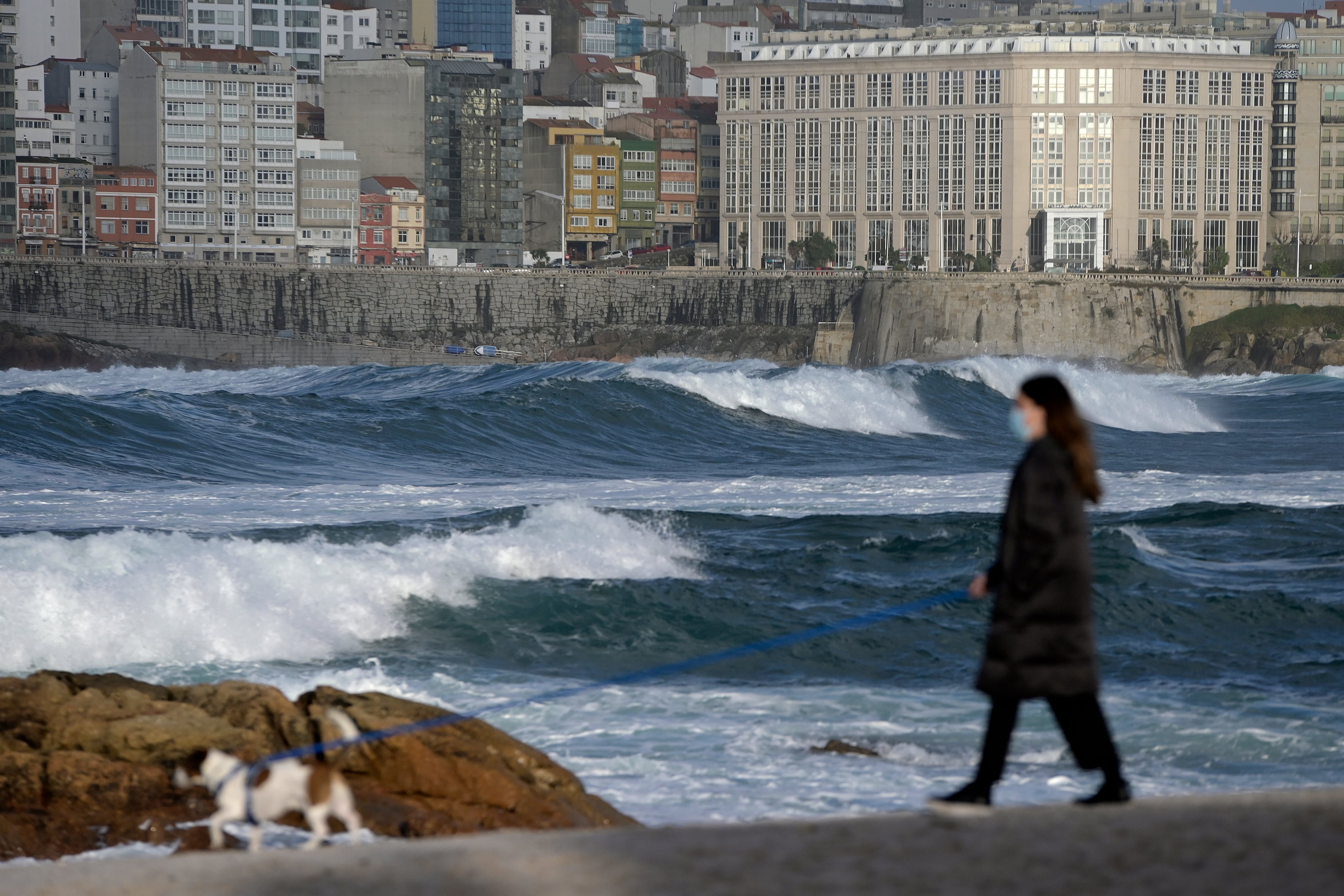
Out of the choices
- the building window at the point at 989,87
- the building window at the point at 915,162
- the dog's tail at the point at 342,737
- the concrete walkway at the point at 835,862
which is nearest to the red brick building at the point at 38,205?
the building window at the point at 915,162

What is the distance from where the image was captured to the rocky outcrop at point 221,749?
25.8 feet

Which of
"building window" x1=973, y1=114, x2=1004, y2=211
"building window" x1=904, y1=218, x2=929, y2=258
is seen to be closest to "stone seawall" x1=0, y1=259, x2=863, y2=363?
"building window" x1=904, y1=218, x2=929, y2=258

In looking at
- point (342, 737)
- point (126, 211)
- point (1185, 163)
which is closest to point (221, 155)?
point (126, 211)

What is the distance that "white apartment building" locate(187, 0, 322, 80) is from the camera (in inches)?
4368

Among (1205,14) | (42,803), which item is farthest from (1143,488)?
(1205,14)

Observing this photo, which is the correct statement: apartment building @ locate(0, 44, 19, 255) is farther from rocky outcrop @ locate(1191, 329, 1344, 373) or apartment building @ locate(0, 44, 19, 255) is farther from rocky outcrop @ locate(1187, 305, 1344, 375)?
rocky outcrop @ locate(1191, 329, 1344, 373)

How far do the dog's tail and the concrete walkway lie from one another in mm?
2325

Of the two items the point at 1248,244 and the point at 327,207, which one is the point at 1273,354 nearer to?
the point at 1248,244

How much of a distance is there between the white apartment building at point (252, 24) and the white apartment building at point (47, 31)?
6.91 m

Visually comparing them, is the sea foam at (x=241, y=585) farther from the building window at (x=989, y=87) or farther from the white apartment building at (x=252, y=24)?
the white apartment building at (x=252, y=24)

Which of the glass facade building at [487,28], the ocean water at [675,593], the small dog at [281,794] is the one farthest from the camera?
the glass facade building at [487,28]

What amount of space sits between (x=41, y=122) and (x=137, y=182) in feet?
28.2

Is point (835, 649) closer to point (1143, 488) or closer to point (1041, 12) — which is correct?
point (1143, 488)

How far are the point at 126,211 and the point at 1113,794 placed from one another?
283ft
